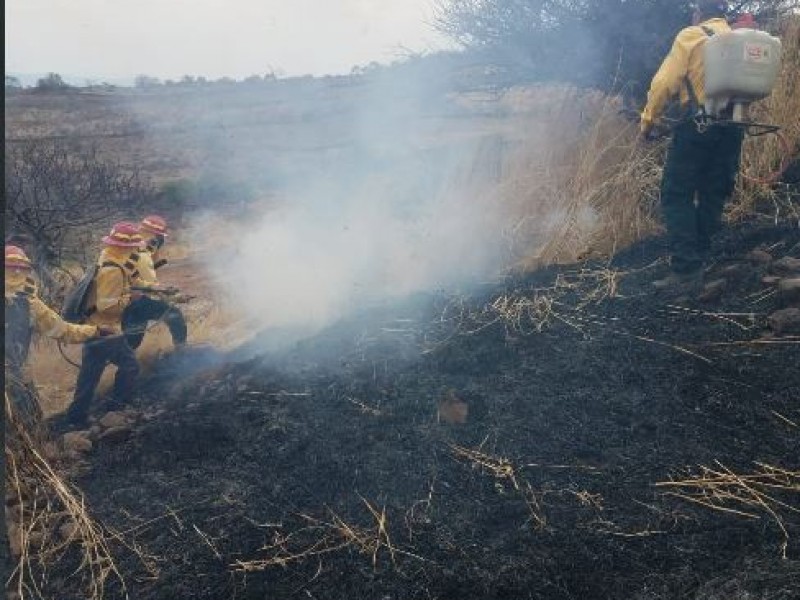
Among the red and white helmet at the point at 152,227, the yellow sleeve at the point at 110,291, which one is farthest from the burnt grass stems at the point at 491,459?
the red and white helmet at the point at 152,227

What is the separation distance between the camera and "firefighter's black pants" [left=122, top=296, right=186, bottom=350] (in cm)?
597

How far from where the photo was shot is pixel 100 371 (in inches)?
205

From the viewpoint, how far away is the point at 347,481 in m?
3.23

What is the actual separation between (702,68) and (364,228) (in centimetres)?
490

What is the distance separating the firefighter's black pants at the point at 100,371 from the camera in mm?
5047

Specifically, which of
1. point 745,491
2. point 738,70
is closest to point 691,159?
point 738,70

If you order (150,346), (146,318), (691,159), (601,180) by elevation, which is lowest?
(150,346)

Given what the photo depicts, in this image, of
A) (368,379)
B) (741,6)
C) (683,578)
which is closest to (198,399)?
(368,379)

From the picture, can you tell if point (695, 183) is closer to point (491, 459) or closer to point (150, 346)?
point (491, 459)

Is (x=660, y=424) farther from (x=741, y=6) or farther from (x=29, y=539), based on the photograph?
(x=741, y=6)

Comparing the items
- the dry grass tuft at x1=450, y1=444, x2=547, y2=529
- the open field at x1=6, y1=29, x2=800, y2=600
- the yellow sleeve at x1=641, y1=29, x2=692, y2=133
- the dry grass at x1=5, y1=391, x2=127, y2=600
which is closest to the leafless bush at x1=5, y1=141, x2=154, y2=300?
the open field at x1=6, y1=29, x2=800, y2=600

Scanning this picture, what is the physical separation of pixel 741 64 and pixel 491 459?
3096 mm

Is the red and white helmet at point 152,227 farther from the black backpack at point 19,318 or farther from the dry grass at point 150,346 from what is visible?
the black backpack at point 19,318

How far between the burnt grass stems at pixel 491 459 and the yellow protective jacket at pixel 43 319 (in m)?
0.69
